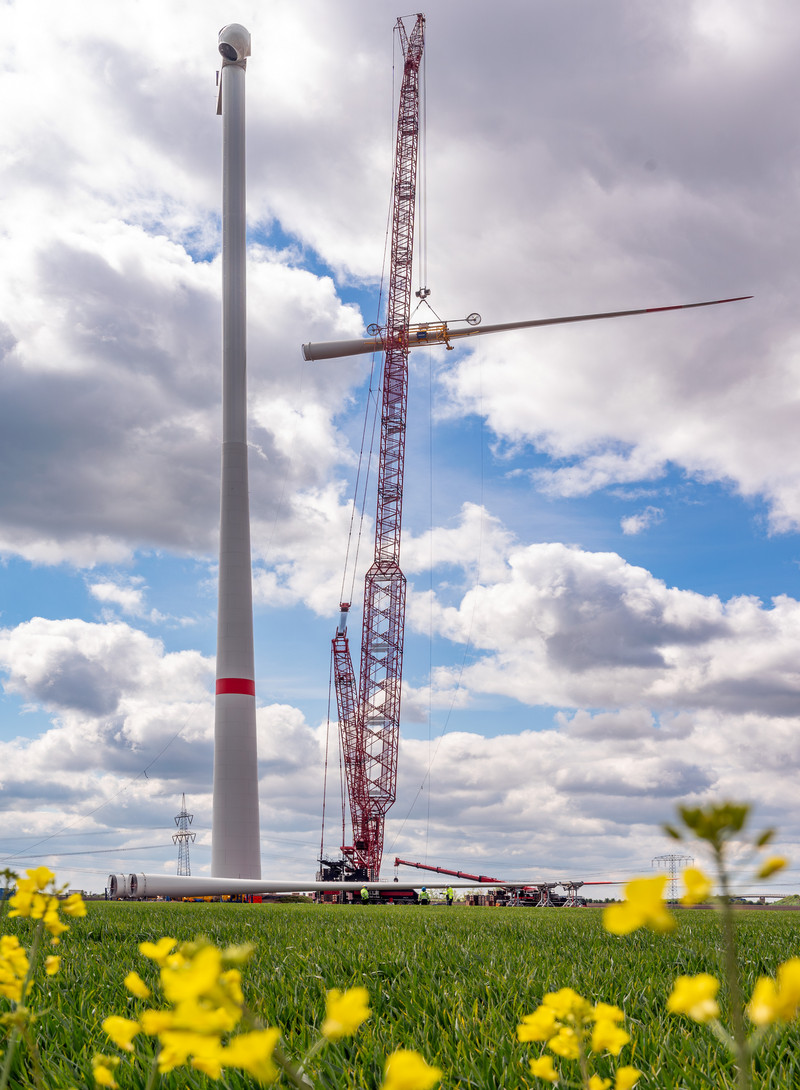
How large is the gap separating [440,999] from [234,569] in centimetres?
4095

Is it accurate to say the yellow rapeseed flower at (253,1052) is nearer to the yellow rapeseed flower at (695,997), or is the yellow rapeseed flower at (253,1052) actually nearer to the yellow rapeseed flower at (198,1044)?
the yellow rapeseed flower at (198,1044)

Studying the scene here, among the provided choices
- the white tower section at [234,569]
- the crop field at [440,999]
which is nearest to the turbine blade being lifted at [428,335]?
the white tower section at [234,569]

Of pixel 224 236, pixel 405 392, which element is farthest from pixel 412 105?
pixel 224 236

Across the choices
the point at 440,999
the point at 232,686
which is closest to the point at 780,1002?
the point at 440,999

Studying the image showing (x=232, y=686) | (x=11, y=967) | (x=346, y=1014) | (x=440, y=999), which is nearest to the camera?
(x=346, y=1014)

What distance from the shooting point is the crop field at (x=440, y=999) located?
3.80 metres

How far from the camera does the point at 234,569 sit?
45156mm

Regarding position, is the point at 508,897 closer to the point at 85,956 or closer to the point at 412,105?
the point at 85,956

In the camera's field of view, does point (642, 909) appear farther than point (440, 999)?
No

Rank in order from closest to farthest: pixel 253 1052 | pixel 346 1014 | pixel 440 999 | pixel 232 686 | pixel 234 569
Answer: pixel 253 1052
pixel 346 1014
pixel 440 999
pixel 232 686
pixel 234 569

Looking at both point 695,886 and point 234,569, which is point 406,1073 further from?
point 234,569

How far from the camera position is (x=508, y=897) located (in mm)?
50031

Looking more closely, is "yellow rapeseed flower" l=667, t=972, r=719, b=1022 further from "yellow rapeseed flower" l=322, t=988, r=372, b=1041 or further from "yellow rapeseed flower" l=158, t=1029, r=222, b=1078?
"yellow rapeseed flower" l=158, t=1029, r=222, b=1078

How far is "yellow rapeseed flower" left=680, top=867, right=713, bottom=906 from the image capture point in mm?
1148
